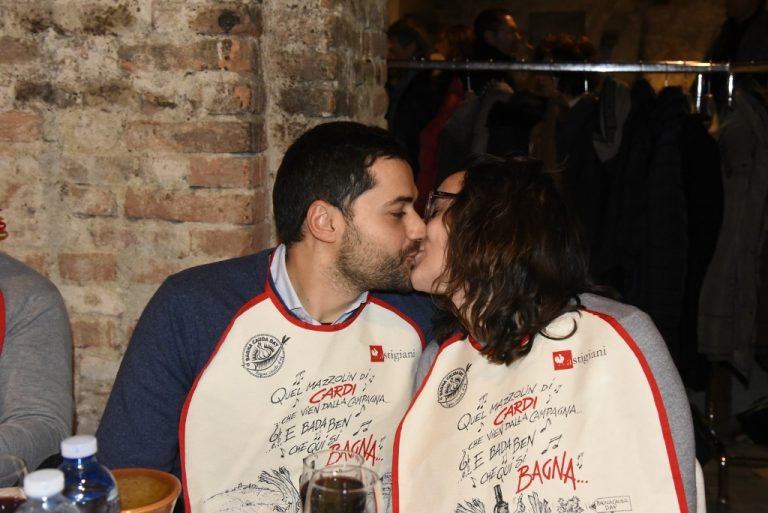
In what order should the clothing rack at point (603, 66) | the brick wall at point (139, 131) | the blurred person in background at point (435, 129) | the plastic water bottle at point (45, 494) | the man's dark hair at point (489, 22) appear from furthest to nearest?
the man's dark hair at point (489, 22)
the blurred person in background at point (435, 129)
the clothing rack at point (603, 66)
the brick wall at point (139, 131)
the plastic water bottle at point (45, 494)

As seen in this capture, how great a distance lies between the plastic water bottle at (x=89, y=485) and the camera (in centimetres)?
102

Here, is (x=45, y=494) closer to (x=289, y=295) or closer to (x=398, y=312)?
(x=289, y=295)

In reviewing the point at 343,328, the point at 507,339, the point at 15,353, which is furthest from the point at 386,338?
the point at 15,353

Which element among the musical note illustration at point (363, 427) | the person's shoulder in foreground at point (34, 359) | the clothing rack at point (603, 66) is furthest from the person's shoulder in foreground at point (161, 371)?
the clothing rack at point (603, 66)

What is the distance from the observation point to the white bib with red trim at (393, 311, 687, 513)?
1.43 meters

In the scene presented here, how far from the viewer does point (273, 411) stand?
5.47 feet

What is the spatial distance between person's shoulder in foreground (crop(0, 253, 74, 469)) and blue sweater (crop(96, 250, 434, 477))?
4.0 inches

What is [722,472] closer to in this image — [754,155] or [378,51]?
[754,155]

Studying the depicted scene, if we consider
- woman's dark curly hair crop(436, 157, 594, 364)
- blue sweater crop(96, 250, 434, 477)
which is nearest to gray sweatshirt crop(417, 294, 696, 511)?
woman's dark curly hair crop(436, 157, 594, 364)

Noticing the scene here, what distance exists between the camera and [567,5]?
259 inches

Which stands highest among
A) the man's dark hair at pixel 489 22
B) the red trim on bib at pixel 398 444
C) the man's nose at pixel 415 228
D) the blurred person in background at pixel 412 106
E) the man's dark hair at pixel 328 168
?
the man's dark hair at pixel 489 22

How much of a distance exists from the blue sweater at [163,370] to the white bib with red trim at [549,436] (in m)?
0.44

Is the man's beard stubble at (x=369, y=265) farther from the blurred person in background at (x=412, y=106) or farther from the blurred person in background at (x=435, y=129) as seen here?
the blurred person in background at (x=412, y=106)

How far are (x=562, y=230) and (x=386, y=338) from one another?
1.43ft
